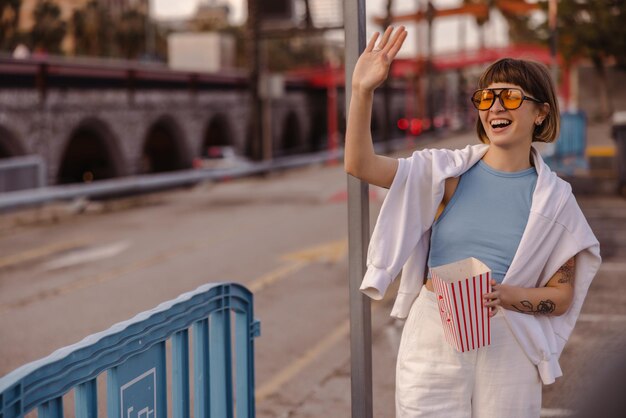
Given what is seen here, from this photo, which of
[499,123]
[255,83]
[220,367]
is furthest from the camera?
A: [255,83]

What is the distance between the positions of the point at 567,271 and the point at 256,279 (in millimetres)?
9142

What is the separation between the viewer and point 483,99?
11.0 feet

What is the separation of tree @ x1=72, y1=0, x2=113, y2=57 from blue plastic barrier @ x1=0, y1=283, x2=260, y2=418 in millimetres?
94907

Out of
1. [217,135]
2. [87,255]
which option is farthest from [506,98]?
[217,135]

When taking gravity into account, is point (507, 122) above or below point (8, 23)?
below

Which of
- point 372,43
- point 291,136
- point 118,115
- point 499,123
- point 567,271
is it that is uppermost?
point 372,43

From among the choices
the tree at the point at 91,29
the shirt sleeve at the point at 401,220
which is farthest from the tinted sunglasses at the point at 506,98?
the tree at the point at 91,29

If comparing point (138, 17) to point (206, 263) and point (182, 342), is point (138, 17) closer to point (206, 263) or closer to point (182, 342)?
point (206, 263)

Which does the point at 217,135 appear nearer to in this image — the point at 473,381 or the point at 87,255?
the point at 87,255

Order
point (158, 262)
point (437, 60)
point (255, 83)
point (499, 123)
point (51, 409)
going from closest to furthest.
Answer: point (51, 409) → point (499, 123) → point (158, 262) → point (255, 83) → point (437, 60)

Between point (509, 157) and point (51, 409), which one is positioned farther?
point (509, 157)

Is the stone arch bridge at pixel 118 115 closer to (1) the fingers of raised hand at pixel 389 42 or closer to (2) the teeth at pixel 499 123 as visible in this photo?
(1) the fingers of raised hand at pixel 389 42

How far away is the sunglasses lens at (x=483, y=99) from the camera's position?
3332 millimetres

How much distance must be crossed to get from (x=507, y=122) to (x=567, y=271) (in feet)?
1.78
